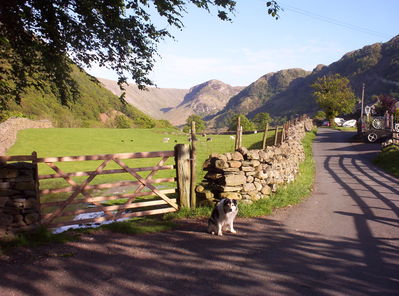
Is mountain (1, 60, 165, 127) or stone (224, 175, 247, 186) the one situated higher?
mountain (1, 60, 165, 127)

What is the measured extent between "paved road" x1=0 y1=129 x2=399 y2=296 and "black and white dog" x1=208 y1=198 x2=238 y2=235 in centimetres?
25

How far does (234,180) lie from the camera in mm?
8648

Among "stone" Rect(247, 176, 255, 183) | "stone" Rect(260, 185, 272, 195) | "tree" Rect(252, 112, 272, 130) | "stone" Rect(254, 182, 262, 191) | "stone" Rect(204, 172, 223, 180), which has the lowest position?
"stone" Rect(260, 185, 272, 195)

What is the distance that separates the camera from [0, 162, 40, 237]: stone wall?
6.13 meters

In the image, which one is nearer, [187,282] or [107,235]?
[187,282]

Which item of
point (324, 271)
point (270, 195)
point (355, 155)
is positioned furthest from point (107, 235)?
point (355, 155)

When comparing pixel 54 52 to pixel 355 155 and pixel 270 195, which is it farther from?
pixel 355 155

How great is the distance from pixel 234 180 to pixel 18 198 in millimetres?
5156

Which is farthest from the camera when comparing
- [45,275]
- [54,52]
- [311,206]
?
[311,206]

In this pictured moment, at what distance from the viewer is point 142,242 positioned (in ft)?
20.6

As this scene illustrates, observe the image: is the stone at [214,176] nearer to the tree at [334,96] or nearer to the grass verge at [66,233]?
the grass verge at [66,233]

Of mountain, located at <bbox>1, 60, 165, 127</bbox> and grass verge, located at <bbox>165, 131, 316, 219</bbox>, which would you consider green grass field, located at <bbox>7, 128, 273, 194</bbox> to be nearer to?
grass verge, located at <bbox>165, 131, 316, 219</bbox>

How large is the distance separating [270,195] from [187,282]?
5.70 meters

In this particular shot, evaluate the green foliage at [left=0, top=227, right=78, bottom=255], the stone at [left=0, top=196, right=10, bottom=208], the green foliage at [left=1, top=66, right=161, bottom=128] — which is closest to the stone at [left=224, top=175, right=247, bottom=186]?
the green foliage at [left=0, top=227, right=78, bottom=255]
